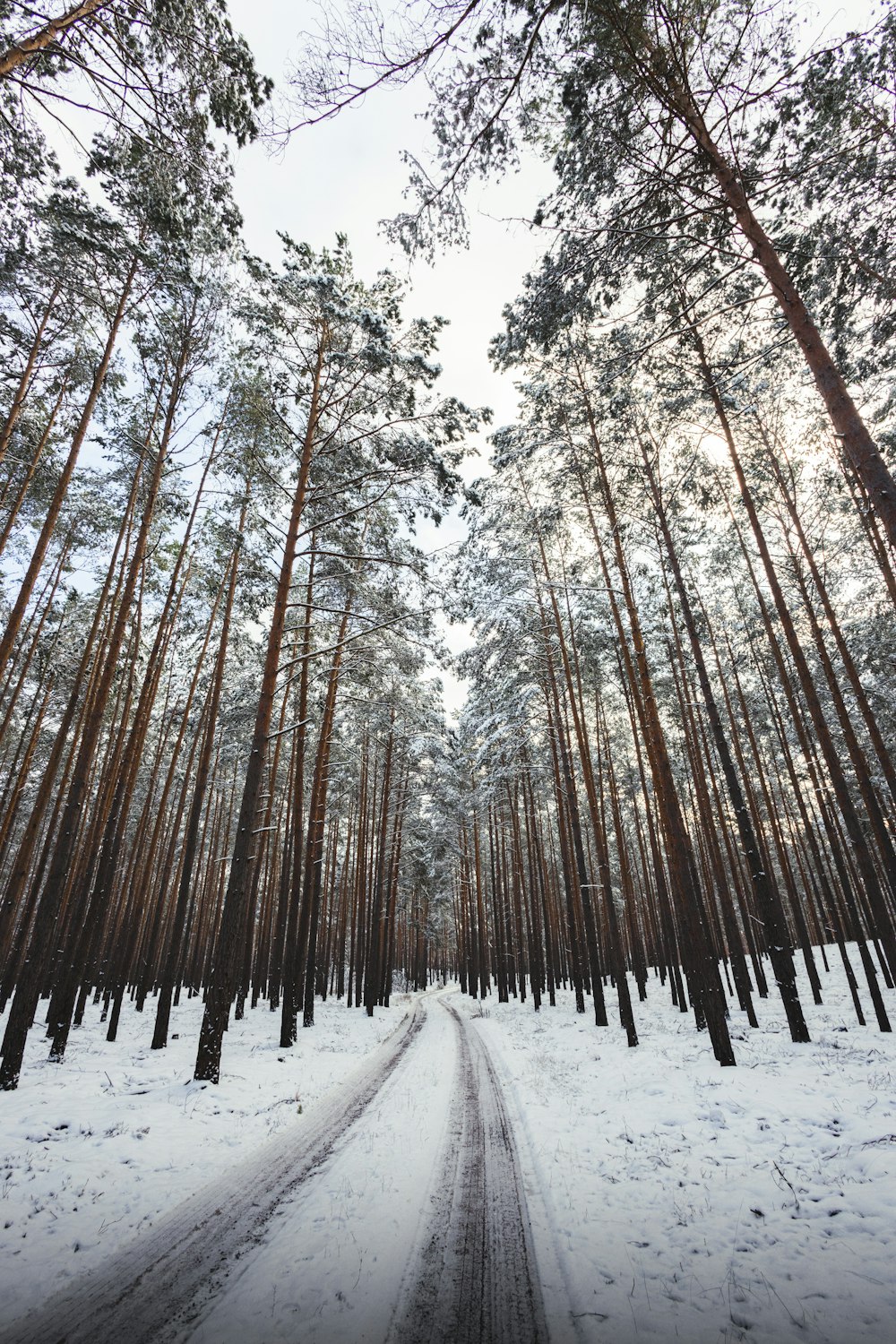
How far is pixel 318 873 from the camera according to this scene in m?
14.5

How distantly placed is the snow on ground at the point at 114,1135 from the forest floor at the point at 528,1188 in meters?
0.03

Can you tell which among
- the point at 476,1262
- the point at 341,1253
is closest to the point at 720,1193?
the point at 476,1262

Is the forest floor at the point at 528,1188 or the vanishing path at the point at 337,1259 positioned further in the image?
the forest floor at the point at 528,1188

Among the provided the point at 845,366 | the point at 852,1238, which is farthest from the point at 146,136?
the point at 852,1238

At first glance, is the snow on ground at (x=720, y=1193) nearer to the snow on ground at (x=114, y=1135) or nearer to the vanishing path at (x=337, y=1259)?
the vanishing path at (x=337, y=1259)

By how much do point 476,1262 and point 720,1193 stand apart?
8.12ft

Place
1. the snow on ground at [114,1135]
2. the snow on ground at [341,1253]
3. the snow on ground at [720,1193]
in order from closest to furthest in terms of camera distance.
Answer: the snow on ground at [341,1253], the snow on ground at [720,1193], the snow on ground at [114,1135]

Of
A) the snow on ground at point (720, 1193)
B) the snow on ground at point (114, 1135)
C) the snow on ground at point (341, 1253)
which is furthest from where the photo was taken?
the snow on ground at point (114, 1135)

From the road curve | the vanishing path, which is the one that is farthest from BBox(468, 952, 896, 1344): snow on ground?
the vanishing path

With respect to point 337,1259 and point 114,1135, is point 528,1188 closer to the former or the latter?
point 337,1259

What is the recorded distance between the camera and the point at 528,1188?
15.2 ft

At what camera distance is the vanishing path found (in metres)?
2.79

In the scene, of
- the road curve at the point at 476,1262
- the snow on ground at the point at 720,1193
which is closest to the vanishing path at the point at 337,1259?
the road curve at the point at 476,1262

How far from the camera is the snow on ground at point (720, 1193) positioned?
9.73 feet
